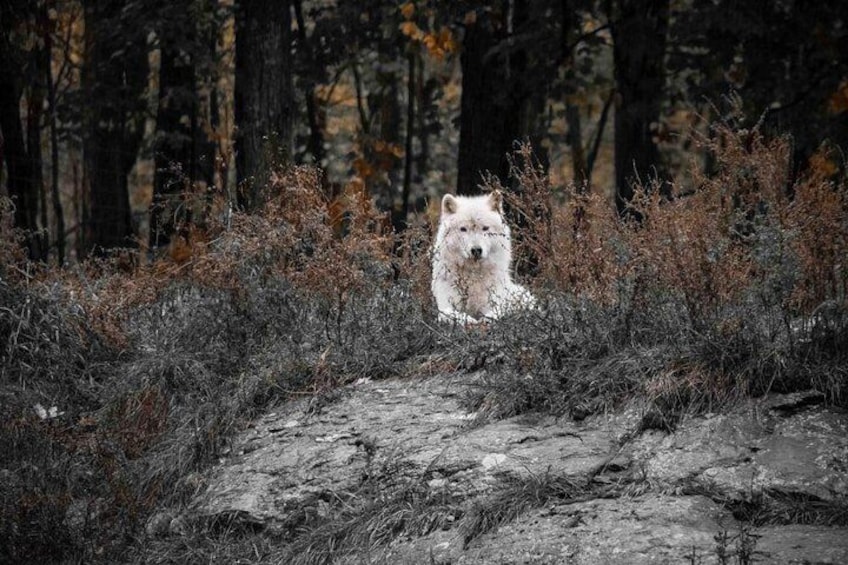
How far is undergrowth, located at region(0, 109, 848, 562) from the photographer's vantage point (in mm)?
5430

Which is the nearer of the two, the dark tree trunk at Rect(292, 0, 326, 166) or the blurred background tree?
the blurred background tree

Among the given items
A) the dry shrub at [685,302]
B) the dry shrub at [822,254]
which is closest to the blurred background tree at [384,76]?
the dry shrub at [685,302]

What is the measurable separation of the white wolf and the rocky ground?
6.35 feet

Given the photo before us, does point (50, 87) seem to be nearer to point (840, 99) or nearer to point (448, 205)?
point (448, 205)

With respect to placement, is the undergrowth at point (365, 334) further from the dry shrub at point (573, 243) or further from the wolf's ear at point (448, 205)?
the wolf's ear at point (448, 205)

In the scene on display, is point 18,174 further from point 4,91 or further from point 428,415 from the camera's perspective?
point 428,415

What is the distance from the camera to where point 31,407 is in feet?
21.6

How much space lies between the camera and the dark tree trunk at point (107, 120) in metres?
13.8

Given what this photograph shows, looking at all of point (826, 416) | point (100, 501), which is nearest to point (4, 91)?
point (100, 501)

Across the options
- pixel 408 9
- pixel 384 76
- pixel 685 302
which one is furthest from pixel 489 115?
pixel 685 302

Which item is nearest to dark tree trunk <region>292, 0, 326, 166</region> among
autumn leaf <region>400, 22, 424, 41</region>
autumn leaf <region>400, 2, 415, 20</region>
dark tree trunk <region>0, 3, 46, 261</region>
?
autumn leaf <region>400, 22, 424, 41</region>

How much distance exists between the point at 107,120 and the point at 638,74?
23.5ft

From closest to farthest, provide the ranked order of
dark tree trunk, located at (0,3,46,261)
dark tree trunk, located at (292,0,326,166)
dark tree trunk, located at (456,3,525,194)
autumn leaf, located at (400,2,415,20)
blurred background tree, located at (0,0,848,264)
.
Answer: blurred background tree, located at (0,0,848,264) → autumn leaf, located at (400,2,415,20) → dark tree trunk, located at (456,3,525,194) → dark tree trunk, located at (0,3,46,261) → dark tree trunk, located at (292,0,326,166)

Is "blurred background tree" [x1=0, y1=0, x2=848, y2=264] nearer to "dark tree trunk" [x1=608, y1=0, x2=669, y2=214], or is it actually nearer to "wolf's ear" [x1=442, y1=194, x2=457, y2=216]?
"dark tree trunk" [x1=608, y1=0, x2=669, y2=214]
